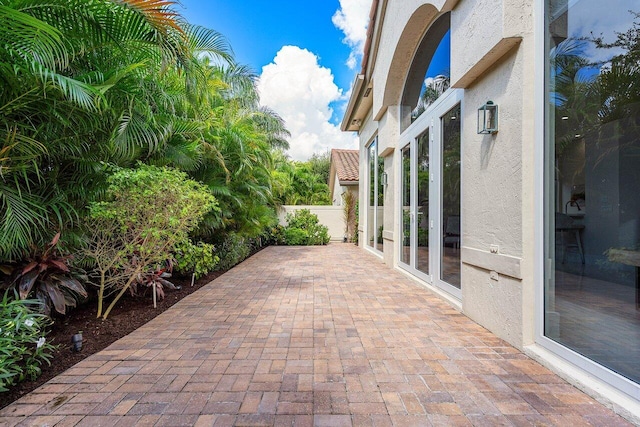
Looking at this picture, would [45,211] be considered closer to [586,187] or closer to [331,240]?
[586,187]

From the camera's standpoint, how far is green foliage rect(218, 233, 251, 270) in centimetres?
882

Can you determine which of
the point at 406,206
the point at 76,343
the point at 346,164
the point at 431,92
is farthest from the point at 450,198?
the point at 346,164

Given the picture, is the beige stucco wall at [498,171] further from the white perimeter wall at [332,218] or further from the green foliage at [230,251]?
the white perimeter wall at [332,218]

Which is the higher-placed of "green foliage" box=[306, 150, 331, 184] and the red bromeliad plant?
"green foliage" box=[306, 150, 331, 184]

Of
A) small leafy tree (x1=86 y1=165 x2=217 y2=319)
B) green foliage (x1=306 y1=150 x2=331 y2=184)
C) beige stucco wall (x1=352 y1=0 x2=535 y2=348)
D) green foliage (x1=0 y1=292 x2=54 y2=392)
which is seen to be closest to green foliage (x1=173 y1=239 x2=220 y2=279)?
small leafy tree (x1=86 y1=165 x2=217 y2=319)

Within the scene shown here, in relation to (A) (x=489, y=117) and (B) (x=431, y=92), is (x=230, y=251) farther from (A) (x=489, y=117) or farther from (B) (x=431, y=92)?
(A) (x=489, y=117)

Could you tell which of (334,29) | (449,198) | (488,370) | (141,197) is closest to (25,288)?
(141,197)

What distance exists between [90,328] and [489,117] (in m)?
5.85

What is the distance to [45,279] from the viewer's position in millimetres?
3818

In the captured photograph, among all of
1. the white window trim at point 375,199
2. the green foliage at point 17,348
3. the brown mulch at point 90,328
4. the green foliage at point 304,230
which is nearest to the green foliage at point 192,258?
the brown mulch at point 90,328

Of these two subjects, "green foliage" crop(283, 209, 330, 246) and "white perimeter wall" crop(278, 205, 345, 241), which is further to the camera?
"white perimeter wall" crop(278, 205, 345, 241)

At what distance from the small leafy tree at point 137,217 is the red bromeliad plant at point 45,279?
372 mm

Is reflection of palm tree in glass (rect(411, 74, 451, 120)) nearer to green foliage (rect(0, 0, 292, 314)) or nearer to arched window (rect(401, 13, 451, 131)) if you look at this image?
arched window (rect(401, 13, 451, 131))

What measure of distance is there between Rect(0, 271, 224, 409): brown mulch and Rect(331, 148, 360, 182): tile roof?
12254 millimetres
